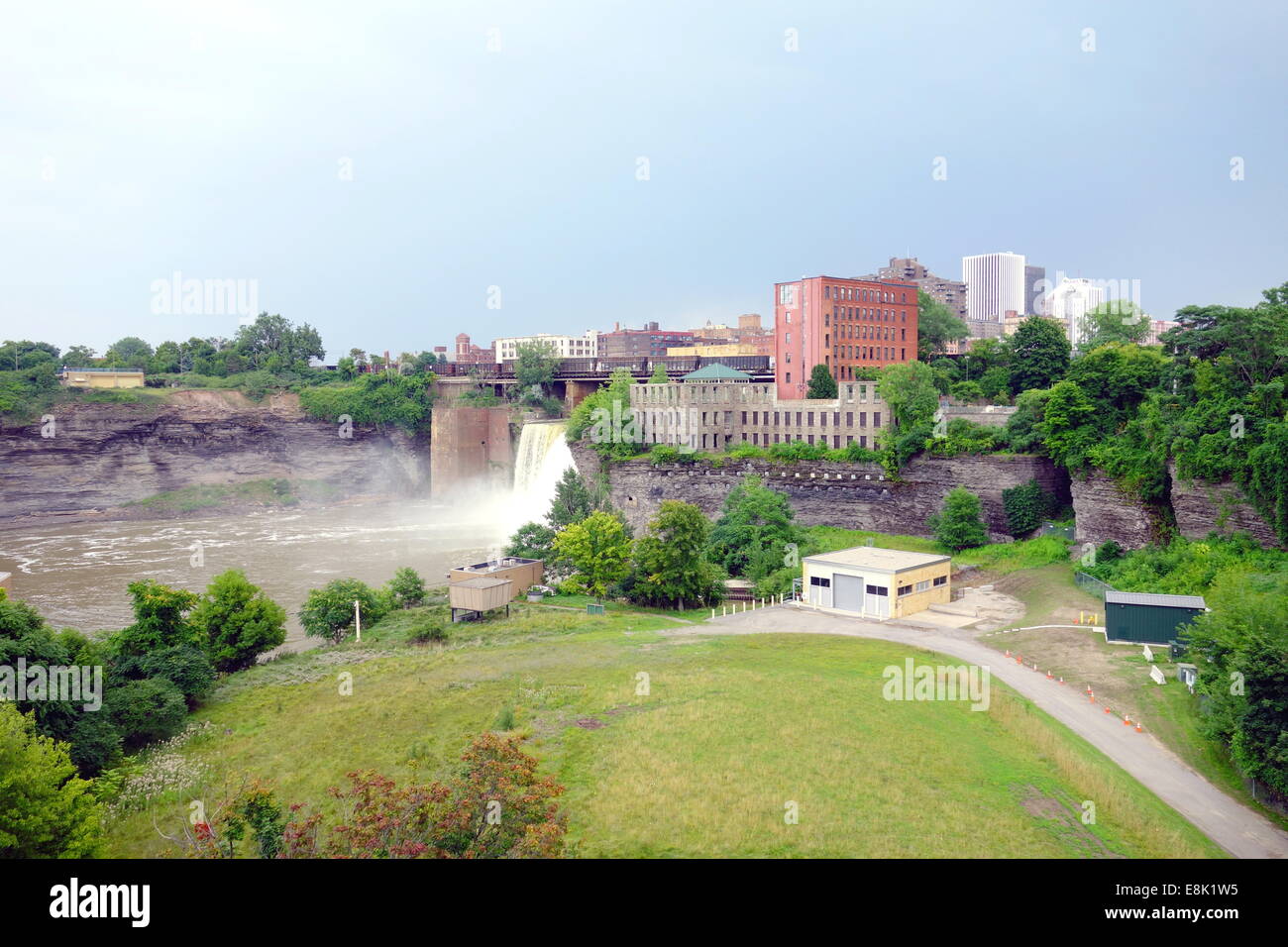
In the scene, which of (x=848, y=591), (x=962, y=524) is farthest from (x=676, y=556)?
(x=962, y=524)

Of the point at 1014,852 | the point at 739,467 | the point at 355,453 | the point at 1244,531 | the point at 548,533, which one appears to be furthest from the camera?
the point at 355,453

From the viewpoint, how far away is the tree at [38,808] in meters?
19.7

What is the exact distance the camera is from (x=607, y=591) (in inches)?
2062

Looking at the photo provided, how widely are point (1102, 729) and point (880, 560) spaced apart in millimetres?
19590

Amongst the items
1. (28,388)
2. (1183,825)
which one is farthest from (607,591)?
(28,388)

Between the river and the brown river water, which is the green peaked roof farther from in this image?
the brown river water

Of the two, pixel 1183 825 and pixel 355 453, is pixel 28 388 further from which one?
pixel 1183 825

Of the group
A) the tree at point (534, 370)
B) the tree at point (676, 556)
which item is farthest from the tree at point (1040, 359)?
the tree at point (534, 370)

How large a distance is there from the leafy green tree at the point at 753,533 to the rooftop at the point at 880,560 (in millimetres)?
6677

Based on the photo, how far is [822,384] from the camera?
78188mm

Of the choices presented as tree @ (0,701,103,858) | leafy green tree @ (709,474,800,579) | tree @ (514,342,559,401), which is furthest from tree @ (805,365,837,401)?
tree @ (0,701,103,858)

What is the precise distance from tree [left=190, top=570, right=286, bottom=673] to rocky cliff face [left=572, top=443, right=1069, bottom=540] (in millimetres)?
38932

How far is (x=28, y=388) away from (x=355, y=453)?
112 ft

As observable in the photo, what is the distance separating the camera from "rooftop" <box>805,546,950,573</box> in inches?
1797
